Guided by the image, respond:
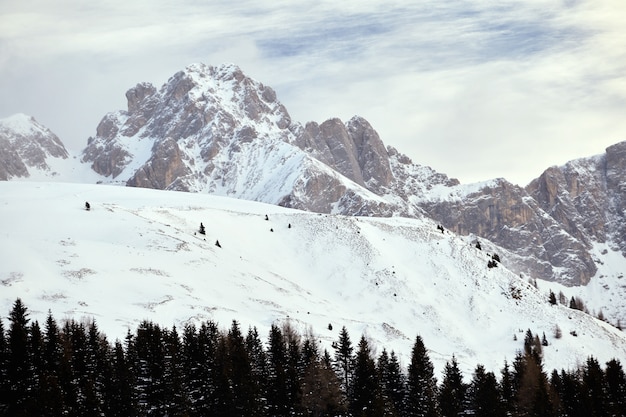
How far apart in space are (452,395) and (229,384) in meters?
22.0

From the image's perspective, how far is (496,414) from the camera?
244 feet

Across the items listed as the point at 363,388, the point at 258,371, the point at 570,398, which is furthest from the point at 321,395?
the point at 570,398

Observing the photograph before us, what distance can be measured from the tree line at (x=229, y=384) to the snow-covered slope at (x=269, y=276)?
1428cm

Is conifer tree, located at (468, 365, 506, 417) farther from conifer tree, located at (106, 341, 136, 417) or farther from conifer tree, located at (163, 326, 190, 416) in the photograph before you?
conifer tree, located at (106, 341, 136, 417)

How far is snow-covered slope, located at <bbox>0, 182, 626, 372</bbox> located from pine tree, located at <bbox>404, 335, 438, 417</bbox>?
76.5 ft

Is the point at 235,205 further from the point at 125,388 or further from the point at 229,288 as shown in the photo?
the point at 125,388

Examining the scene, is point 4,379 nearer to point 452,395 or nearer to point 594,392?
point 452,395

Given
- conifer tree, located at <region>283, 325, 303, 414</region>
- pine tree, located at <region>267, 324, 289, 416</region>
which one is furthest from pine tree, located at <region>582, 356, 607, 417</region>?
pine tree, located at <region>267, 324, 289, 416</region>

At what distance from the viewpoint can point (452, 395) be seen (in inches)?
3017

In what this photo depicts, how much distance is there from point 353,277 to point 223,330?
188 feet

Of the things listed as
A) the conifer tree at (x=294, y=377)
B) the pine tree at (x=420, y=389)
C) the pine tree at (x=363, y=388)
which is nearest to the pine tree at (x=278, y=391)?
the conifer tree at (x=294, y=377)

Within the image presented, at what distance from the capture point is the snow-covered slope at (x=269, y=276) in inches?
4267

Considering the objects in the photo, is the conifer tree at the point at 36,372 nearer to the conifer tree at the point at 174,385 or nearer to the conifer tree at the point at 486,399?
the conifer tree at the point at 174,385

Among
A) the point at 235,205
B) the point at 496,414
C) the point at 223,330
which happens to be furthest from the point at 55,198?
the point at 496,414
